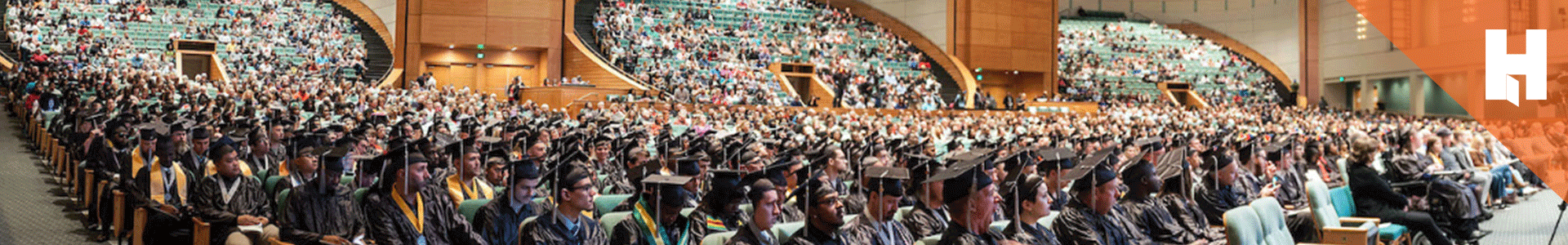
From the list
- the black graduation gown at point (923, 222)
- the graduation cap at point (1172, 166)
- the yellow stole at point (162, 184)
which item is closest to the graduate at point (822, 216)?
the black graduation gown at point (923, 222)

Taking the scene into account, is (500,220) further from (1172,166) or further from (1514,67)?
(1514,67)

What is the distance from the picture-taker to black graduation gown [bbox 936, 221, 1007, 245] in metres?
4.43

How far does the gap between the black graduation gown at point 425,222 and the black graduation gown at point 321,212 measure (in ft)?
0.50

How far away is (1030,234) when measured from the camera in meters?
4.94

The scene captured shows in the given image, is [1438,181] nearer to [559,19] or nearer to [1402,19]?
[559,19]

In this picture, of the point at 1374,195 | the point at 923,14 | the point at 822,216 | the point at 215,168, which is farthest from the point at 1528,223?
the point at 923,14

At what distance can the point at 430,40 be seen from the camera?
2709 cm

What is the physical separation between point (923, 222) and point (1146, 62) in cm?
3109

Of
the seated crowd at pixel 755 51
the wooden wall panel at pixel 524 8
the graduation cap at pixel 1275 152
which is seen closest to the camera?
the graduation cap at pixel 1275 152

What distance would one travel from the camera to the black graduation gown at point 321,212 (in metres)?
5.68

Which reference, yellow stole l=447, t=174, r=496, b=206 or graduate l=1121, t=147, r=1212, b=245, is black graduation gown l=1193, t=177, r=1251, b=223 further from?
yellow stole l=447, t=174, r=496, b=206

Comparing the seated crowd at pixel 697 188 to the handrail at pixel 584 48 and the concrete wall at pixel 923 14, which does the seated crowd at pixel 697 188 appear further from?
the concrete wall at pixel 923 14

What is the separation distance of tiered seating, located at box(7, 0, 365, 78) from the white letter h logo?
23749 millimetres
